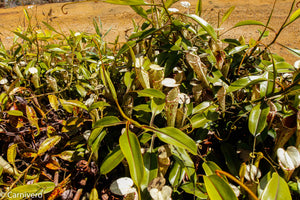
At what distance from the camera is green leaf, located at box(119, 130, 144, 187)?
0.41 metres

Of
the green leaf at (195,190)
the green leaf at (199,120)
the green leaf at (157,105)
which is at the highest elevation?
the green leaf at (157,105)

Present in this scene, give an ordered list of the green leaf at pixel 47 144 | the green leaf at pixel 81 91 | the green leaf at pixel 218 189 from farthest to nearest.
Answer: the green leaf at pixel 81 91 < the green leaf at pixel 47 144 < the green leaf at pixel 218 189

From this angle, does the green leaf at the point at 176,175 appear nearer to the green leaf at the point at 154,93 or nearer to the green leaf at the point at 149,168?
the green leaf at the point at 149,168

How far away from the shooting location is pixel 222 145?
2.22 ft

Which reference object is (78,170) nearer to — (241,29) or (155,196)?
(155,196)

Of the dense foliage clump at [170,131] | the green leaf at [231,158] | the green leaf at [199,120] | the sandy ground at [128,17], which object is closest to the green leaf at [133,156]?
the dense foliage clump at [170,131]

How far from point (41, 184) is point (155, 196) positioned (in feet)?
1.23

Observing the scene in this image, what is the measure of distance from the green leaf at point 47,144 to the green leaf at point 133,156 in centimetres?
34

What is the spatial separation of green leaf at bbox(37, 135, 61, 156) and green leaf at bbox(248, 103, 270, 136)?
608mm

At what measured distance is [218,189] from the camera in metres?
0.43

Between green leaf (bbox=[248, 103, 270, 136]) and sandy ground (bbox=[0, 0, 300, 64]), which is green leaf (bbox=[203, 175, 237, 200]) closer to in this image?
green leaf (bbox=[248, 103, 270, 136])

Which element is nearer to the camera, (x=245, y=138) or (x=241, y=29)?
(x=245, y=138)


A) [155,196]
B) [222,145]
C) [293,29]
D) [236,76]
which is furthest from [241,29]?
[155,196]

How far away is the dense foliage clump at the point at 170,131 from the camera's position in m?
0.53
